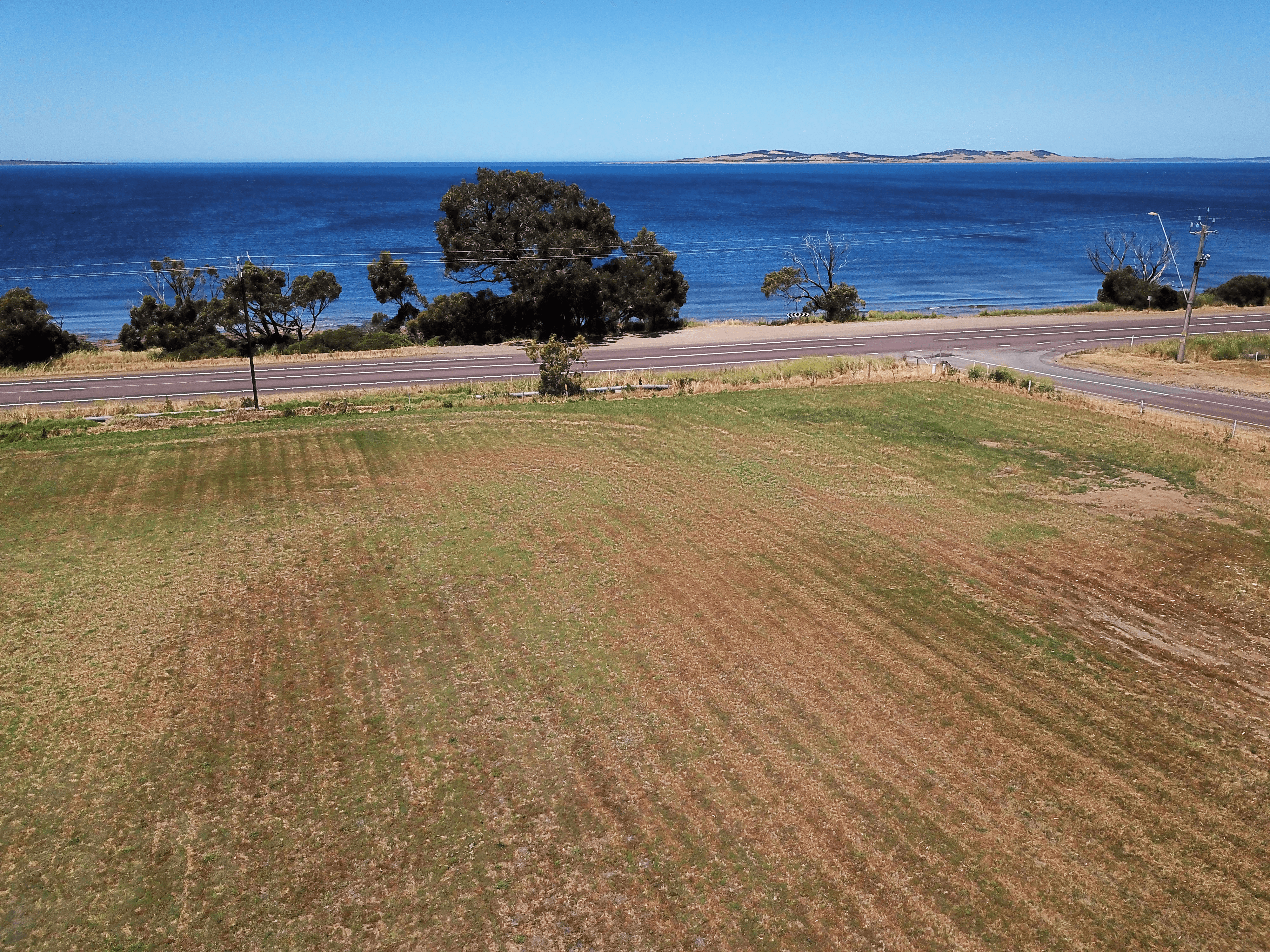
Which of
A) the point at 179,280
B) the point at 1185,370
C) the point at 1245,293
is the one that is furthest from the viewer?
the point at 1245,293

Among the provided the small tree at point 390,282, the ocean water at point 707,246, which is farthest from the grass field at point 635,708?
the ocean water at point 707,246

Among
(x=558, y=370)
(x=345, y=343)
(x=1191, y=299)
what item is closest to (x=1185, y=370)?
(x=1191, y=299)

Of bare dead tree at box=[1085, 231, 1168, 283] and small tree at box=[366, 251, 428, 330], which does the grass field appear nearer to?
small tree at box=[366, 251, 428, 330]

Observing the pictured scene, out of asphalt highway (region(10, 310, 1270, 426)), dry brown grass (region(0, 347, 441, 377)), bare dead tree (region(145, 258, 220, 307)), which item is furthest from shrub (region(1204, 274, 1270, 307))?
bare dead tree (region(145, 258, 220, 307))

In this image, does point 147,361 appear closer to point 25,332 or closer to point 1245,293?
point 25,332

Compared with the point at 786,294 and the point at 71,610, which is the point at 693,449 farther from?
the point at 786,294

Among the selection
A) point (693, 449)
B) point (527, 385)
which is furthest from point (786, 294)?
point (693, 449)
